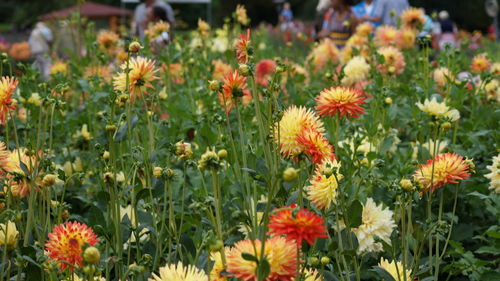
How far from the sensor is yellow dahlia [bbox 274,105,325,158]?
1.54 metres

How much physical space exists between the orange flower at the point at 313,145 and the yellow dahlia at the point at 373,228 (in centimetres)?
47

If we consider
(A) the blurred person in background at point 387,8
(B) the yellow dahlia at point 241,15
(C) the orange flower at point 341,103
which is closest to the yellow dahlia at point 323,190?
(C) the orange flower at point 341,103

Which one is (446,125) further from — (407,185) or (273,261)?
(273,261)

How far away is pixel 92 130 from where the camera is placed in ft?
10.2

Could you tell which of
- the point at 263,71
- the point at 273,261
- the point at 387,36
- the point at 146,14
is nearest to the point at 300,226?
the point at 273,261

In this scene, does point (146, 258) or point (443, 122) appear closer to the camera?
point (146, 258)

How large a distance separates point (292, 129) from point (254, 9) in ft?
113

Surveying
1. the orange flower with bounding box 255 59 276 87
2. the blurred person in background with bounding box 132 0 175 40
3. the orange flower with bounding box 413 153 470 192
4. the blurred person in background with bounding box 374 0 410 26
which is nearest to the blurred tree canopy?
the blurred person in background with bounding box 132 0 175 40

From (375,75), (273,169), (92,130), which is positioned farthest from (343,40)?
(273,169)

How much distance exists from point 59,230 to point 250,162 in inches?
23.9

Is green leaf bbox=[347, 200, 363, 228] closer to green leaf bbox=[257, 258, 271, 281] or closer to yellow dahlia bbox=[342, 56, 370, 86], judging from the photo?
green leaf bbox=[257, 258, 271, 281]

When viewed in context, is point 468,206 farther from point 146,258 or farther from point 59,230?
point 59,230

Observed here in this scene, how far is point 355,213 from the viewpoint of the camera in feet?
5.20

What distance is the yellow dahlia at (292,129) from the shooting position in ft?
5.06
